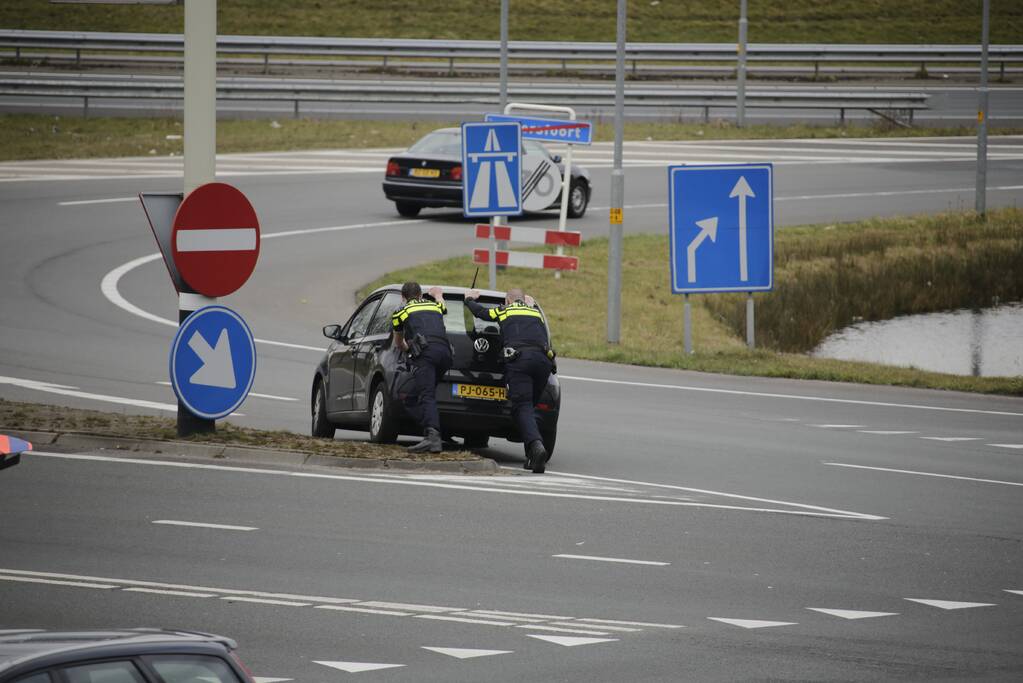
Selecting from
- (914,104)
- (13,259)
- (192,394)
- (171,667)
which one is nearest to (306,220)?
(13,259)

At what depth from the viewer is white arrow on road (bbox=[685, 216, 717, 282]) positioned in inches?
888

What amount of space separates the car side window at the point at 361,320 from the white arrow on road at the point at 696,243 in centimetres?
802

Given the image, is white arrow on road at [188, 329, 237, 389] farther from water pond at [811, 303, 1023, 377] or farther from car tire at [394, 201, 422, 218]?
car tire at [394, 201, 422, 218]

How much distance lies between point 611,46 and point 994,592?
41821 millimetres

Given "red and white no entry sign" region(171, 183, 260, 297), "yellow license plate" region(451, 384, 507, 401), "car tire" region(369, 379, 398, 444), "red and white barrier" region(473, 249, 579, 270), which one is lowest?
"car tire" region(369, 379, 398, 444)

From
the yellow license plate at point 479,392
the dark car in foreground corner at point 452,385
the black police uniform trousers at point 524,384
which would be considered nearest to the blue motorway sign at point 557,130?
the dark car in foreground corner at point 452,385

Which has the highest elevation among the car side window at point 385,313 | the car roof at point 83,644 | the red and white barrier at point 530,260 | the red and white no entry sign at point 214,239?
the red and white no entry sign at point 214,239

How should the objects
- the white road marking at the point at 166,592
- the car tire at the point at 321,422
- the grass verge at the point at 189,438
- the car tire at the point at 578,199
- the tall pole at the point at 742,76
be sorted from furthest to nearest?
the tall pole at the point at 742,76 → the car tire at the point at 578,199 → the car tire at the point at 321,422 → the grass verge at the point at 189,438 → the white road marking at the point at 166,592

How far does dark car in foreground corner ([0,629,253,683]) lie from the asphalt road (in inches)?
117

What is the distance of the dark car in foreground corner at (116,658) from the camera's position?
170 inches

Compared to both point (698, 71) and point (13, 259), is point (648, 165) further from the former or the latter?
point (13, 259)

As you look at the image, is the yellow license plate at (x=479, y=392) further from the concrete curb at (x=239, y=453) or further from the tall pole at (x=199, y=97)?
the tall pole at (x=199, y=97)

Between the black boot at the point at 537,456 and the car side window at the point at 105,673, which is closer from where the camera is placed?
the car side window at the point at 105,673

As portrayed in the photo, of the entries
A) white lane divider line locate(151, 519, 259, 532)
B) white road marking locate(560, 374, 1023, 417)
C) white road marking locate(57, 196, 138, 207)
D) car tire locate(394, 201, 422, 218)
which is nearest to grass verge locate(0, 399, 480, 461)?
white lane divider line locate(151, 519, 259, 532)
